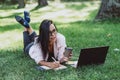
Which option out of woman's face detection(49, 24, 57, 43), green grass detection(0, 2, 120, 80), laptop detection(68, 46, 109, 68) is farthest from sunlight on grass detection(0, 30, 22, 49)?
laptop detection(68, 46, 109, 68)

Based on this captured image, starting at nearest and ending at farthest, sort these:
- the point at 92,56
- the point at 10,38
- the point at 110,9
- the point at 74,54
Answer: the point at 92,56, the point at 74,54, the point at 10,38, the point at 110,9

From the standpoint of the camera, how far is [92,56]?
7.20 m

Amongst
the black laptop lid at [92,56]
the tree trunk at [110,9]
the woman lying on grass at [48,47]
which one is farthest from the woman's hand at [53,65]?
the tree trunk at [110,9]

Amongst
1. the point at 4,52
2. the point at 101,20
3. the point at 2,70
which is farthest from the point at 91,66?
the point at 101,20

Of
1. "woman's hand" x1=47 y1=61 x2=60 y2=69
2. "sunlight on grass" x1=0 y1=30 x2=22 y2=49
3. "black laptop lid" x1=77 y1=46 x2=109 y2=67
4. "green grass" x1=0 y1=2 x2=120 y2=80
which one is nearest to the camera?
"green grass" x1=0 y1=2 x2=120 y2=80

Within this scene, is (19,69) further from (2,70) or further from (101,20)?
(101,20)

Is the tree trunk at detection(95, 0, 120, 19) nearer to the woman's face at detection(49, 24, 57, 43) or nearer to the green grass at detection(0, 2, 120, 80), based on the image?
the green grass at detection(0, 2, 120, 80)

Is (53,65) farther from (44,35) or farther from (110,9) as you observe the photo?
(110,9)

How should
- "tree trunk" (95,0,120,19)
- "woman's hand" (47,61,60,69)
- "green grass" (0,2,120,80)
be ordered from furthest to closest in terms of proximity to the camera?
1. "tree trunk" (95,0,120,19)
2. "woman's hand" (47,61,60,69)
3. "green grass" (0,2,120,80)

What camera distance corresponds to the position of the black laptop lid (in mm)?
6984

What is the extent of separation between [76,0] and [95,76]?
73.3ft

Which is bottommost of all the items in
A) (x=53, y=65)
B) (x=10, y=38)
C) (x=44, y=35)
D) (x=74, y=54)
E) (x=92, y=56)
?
(x=10, y=38)

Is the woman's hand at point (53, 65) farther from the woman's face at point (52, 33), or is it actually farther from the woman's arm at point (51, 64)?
the woman's face at point (52, 33)

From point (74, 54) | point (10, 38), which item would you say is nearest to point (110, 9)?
point (10, 38)
